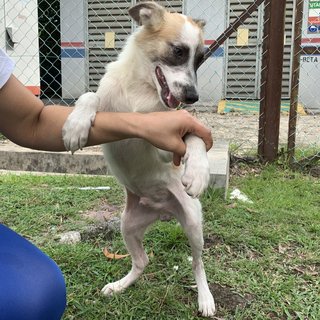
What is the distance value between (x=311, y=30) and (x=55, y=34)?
5.18 meters

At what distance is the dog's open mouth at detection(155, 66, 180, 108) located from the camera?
2117mm

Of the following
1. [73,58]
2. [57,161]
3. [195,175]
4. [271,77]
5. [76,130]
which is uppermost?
[76,130]

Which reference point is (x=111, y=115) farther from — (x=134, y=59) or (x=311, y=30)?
(x=311, y=30)

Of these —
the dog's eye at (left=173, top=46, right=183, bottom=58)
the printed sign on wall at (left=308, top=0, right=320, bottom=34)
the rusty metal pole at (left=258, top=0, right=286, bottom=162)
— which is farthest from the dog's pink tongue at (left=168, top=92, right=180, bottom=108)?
the printed sign on wall at (left=308, top=0, right=320, bottom=34)

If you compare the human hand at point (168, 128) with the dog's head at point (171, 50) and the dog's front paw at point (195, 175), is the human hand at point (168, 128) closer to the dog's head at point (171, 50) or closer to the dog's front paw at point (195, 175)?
the dog's front paw at point (195, 175)

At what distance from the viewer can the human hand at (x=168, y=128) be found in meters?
1.48

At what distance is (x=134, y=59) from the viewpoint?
89.8 inches

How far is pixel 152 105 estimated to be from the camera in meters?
2.18

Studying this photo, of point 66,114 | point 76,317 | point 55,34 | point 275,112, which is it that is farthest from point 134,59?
point 55,34

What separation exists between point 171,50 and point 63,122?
759 mm

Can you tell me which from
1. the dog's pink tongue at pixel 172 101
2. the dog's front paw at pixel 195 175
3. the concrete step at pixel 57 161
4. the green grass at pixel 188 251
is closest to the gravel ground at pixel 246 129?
the concrete step at pixel 57 161

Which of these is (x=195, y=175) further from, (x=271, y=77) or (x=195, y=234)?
(x=271, y=77)

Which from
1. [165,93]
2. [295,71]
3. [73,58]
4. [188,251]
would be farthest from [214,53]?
[165,93]

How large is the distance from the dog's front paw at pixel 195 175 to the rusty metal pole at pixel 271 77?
8.98 feet
